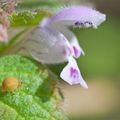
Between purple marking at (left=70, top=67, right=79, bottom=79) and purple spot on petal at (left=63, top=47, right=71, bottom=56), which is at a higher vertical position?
purple spot on petal at (left=63, top=47, right=71, bottom=56)

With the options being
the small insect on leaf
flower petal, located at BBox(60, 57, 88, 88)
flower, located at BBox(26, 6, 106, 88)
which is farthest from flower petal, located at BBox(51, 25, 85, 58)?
the small insect on leaf

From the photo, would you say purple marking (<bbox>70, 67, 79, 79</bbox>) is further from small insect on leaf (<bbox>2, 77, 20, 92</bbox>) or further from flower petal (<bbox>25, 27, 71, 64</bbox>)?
small insect on leaf (<bbox>2, 77, 20, 92</bbox>)

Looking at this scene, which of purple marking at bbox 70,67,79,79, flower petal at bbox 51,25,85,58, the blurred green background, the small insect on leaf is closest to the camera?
the small insect on leaf

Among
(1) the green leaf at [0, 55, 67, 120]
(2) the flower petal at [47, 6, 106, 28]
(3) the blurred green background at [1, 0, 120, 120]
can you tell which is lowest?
(3) the blurred green background at [1, 0, 120, 120]

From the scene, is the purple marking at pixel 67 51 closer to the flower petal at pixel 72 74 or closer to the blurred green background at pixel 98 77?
the flower petal at pixel 72 74

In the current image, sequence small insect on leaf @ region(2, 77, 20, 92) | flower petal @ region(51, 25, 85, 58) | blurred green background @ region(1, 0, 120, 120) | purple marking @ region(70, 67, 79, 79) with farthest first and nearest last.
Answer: blurred green background @ region(1, 0, 120, 120) < flower petal @ region(51, 25, 85, 58) < purple marking @ region(70, 67, 79, 79) < small insect on leaf @ region(2, 77, 20, 92)

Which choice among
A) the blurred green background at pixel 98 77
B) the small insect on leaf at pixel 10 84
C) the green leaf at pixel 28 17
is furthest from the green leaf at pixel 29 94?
the blurred green background at pixel 98 77

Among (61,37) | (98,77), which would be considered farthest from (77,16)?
(98,77)

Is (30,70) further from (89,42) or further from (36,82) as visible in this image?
(89,42)
